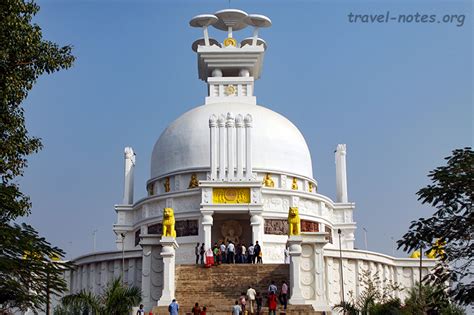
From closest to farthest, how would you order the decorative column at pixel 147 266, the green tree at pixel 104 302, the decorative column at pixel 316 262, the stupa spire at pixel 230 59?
the green tree at pixel 104 302 < the decorative column at pixel 147 266 < the decorative column at pixel 316 262 < the stupa spire at pixel 230 59

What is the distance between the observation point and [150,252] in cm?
3192

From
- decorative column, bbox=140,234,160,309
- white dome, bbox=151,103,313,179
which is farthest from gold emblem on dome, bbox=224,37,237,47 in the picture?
decorative column, bbox=140,234,160,309

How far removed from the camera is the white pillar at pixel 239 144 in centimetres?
3988

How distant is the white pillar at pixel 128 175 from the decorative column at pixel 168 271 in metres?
16.7

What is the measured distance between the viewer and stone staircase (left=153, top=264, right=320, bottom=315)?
93.7 ft

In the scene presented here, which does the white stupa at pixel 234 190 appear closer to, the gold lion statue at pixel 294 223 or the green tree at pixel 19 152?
the gold lion statue at pixel 294 223

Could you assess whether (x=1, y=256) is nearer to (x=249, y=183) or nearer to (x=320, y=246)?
(x=320, y=246)

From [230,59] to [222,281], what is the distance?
2260cm

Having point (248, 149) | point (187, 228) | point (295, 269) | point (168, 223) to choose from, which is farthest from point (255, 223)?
point (295, 269)

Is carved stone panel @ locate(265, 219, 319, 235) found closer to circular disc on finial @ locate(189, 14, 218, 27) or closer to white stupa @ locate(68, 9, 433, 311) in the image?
white stupa @ locate(68, 9, 433, 311)

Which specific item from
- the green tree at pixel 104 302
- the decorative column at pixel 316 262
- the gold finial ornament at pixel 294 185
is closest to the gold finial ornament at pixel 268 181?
the gold finial ornament at pixel 294 185

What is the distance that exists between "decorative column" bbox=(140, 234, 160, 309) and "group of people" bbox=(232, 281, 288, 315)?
17.0 ft

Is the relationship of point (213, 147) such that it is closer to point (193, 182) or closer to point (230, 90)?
point (193, 182)

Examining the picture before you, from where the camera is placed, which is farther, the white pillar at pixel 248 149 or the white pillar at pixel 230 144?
the white pillar at pixel 230 144
